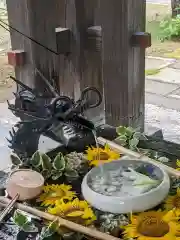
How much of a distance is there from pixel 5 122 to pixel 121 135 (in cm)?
150

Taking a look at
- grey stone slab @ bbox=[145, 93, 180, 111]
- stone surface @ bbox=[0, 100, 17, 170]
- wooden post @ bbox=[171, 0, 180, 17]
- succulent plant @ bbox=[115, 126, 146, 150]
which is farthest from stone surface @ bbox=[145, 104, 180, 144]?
wooden post @ bbox=[171, 0, 180, 17]

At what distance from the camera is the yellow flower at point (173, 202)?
1.12m

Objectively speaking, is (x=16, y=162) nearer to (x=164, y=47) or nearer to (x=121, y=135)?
(x=121, y=135)

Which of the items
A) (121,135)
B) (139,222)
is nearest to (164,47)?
(121,135)

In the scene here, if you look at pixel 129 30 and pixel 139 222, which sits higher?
pixel 129 30

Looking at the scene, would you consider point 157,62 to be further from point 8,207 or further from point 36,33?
point 8,207

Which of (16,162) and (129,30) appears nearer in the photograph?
(16,162)

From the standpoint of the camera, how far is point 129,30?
1689mm

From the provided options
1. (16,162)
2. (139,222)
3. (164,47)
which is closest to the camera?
(139,222)

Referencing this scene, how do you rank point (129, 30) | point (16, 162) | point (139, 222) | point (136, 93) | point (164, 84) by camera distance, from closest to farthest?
point (139, 222) → point (16, 162) → point (129, 30) → point (136, 93) → point (164, 84)

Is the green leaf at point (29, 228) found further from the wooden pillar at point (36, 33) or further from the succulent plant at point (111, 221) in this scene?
the wooden pillar at point (36, 33)

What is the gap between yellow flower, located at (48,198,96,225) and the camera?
110 cm

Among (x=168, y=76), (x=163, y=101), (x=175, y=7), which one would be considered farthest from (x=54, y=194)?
(x=175, y=7)

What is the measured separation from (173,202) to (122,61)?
70 centimetres
